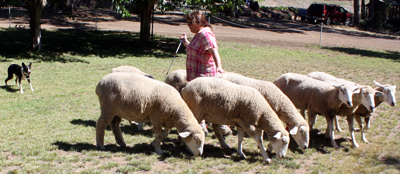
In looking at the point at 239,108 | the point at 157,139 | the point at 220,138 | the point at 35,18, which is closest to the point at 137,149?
the point at 157,139

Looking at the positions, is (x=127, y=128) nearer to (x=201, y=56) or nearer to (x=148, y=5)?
(x=201, y=56)

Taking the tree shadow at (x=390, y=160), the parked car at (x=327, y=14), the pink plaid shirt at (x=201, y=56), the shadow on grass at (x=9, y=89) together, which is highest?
the parked car at (x=327, y=14)

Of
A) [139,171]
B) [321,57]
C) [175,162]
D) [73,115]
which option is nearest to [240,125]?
[175,162]

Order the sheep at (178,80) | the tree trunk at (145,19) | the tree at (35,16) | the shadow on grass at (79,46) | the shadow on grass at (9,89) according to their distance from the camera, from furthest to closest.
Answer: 1. the tree trunk at (145,19)
2. the shadow on grass at (79,46)
3. the tree at (35,16)
4. the shadow on grass at (9,89)
5. the sheep at (178,80)

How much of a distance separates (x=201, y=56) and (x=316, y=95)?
257 centimetres

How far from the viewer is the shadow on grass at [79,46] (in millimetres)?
15078

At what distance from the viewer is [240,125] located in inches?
230

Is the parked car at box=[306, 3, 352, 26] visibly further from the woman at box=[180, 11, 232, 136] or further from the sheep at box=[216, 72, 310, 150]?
the woman at box=[180, 11, 232, 136]

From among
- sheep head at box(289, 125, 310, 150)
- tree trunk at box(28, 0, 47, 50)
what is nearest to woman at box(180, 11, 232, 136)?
sheep head at box(289, 125, 310, 150)

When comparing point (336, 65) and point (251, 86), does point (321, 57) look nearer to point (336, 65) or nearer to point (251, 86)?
point (336, 65)

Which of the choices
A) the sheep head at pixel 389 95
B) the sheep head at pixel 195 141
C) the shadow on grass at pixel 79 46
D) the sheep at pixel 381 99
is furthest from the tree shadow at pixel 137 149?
the shadow on grass at pixel 79 46

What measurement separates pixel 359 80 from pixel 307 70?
229cm

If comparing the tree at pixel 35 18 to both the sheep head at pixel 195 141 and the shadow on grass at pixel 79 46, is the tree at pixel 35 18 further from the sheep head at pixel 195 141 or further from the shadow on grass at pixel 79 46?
the sheep head at pixel 195 141

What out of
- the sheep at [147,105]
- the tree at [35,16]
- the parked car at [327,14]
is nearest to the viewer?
the sheep at [147,105]
